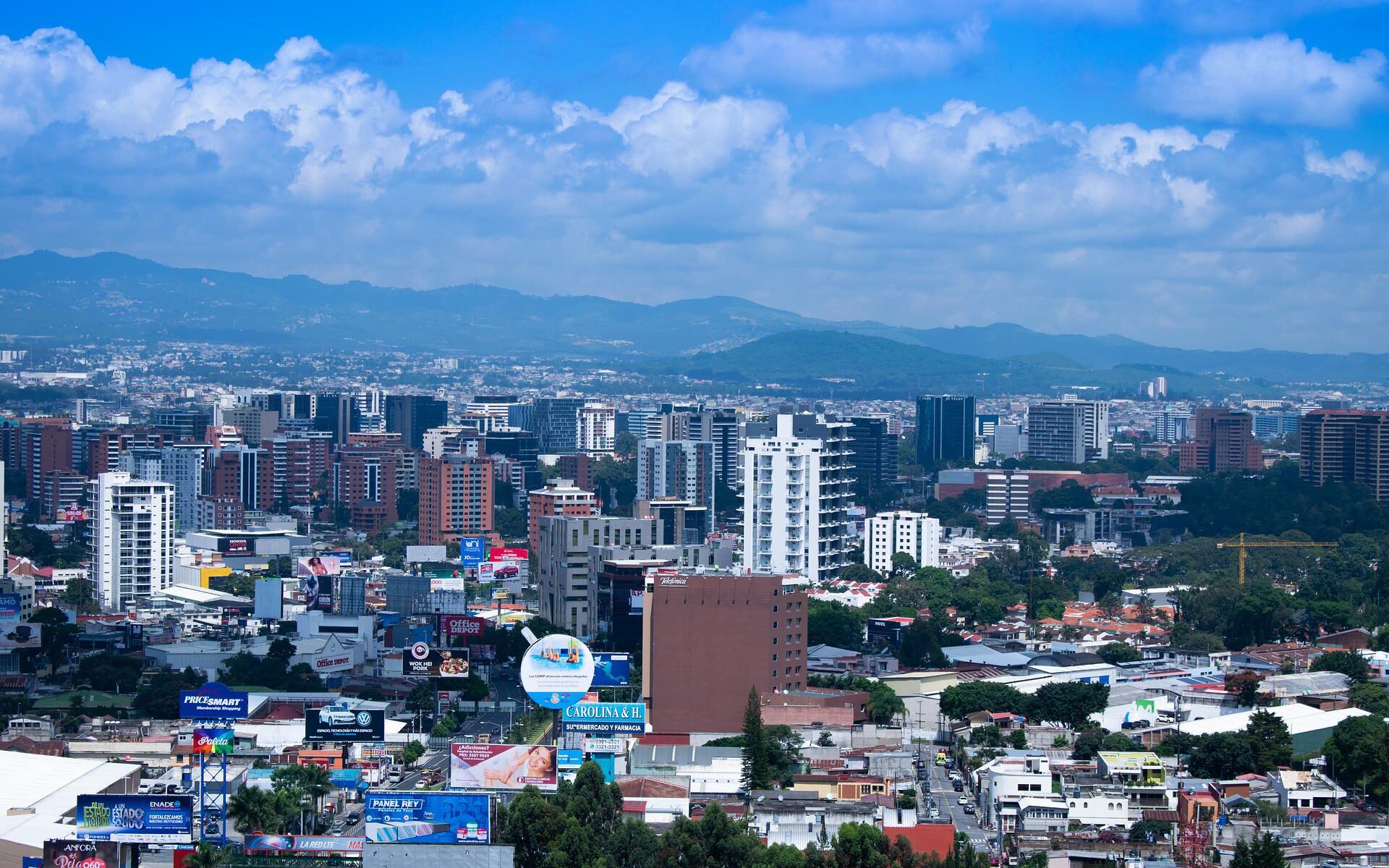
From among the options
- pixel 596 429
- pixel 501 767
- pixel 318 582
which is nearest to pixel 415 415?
pixel 596 429

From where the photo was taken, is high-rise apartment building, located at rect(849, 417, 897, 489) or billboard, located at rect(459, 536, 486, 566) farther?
high-rise apartment building, located at rect(849, 417, 897, 489)

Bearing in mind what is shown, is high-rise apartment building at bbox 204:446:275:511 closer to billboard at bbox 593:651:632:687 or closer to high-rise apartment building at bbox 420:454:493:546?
high-rise apartment building at bbox 420:454:493:546

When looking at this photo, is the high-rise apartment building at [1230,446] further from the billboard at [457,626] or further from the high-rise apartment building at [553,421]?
the billboard at [457,626]

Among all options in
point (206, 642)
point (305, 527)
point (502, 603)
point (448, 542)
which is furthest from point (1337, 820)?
point (305, 527)

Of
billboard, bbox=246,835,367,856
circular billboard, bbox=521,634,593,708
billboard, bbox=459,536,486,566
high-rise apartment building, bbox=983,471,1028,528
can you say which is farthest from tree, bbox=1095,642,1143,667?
high-rise apartment building, bbox=983,471,1028,528

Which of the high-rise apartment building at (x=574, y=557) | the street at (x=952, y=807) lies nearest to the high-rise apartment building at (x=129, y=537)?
the high-rise apartment building at (x=574, y=557)

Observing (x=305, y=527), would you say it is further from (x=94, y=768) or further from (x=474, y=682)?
(x=94, y=768)
